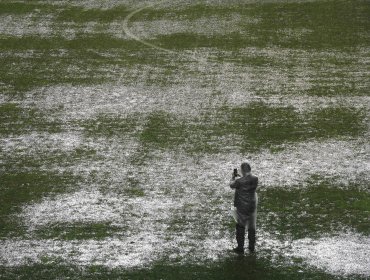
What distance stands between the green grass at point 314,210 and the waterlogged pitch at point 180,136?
→ 0.05 m

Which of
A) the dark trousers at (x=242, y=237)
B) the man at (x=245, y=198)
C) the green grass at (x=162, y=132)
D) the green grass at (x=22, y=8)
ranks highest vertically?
the green grass at (x=22, y=8)

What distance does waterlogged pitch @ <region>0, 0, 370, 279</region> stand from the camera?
49.0ft

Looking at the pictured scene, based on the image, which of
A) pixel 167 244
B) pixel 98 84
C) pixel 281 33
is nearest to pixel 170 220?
pixel 167 244

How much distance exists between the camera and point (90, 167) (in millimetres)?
19531

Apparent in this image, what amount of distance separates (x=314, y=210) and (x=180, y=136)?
6043 millimetres

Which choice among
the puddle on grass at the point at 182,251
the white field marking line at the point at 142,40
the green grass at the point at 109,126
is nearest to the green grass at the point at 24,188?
the puddle on grass at the point at 182,251

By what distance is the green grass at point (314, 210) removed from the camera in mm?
15875

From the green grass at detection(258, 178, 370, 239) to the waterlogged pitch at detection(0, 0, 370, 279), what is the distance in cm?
5

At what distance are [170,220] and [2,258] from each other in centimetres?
398

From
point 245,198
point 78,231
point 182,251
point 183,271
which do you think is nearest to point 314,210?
point 245,198

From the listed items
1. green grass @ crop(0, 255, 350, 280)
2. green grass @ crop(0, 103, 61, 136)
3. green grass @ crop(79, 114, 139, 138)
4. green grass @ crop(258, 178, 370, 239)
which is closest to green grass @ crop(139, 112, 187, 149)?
green grass @ crop(79, 114, 139, 138)

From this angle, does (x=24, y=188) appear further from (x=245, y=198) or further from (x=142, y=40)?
(x=142, y=40)

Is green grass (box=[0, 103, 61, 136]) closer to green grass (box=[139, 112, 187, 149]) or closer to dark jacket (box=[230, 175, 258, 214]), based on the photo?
green grass (box=[139, 112, 187, 149])

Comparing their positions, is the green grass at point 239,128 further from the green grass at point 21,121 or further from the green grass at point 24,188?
the green grass at point 24,188
